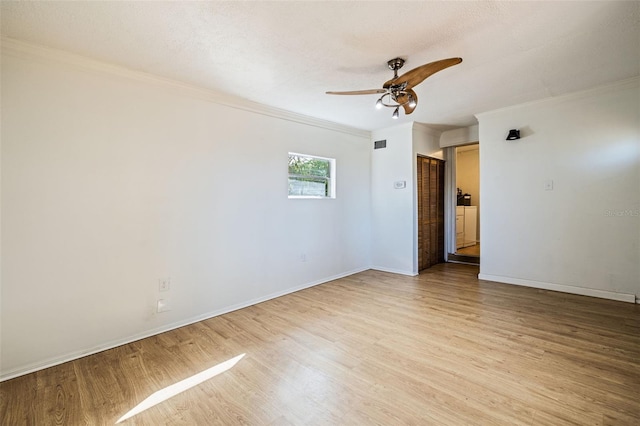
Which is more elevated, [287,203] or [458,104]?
[458,104]

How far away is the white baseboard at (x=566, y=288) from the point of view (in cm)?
340

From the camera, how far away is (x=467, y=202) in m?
7.64

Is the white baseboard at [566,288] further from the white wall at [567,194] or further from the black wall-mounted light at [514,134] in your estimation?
the black wall-mounted light at [514,134]

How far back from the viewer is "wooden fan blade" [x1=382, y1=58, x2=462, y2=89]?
83.6 inches

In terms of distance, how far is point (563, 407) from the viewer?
171cm

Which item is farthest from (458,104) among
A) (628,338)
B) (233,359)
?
(233,359)

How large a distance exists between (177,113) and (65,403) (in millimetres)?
2533

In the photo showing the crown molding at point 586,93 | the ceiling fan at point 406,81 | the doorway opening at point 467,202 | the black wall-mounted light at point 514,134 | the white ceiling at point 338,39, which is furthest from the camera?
the doorway opening at point 467,202

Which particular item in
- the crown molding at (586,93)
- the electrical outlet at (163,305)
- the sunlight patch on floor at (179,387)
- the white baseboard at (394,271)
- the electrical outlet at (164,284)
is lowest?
the sunlight patch on floor at (179,387)

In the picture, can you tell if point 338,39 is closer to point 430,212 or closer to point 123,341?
point 123,341

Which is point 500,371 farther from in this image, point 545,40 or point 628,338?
point 545,40

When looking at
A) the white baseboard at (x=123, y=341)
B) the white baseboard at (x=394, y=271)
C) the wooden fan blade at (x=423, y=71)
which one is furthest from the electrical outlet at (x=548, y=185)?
the white baseboard at (x=123, y=341)

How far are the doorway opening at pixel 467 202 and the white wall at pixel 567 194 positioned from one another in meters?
2.09

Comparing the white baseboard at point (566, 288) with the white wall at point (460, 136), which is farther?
the white wall at point (460, 136)
